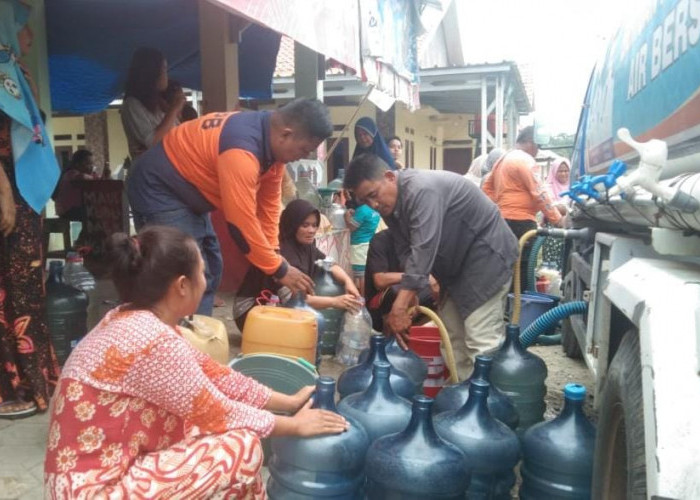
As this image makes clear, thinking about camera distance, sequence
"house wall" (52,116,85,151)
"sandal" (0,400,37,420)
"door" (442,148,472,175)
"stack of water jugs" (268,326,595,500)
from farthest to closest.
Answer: "door" (442,148,472,175) < "house wall" (52,116,85,151) < "sandal" (0,400,37,420) < "stack of water jugs" (268,326,595,500)

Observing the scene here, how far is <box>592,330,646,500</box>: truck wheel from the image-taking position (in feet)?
4.91

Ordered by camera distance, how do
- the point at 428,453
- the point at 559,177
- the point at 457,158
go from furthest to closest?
the point at 457,158 < the point at 559,177 < the point at 428,453

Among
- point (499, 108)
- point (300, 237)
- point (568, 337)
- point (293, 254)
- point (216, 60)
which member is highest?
point (499, 108)

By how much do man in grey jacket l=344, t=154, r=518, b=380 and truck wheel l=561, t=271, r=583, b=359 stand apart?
145cm

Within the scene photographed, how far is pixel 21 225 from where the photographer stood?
296cm

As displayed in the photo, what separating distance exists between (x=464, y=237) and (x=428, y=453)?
172 cm

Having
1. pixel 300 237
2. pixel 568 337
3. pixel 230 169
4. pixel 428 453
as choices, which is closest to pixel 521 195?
pixel 568 337

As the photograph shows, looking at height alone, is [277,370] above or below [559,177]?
below

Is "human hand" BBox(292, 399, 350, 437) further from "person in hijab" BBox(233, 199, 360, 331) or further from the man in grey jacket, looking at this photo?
"person in hijab" BBox(233, 199, 360, 331)

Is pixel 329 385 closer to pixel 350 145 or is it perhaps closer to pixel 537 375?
pixel 537 375

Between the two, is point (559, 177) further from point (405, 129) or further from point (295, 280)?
point (405, 129)

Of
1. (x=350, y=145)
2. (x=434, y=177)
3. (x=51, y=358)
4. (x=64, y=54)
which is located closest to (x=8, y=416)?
(x=51, y=358)

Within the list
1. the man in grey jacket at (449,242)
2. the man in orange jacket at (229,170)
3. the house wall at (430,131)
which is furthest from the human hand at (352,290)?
the house wall at (430,131)

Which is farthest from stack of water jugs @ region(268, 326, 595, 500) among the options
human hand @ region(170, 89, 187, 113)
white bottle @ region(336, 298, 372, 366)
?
human hand @ region(170, 89, 187, 113)
